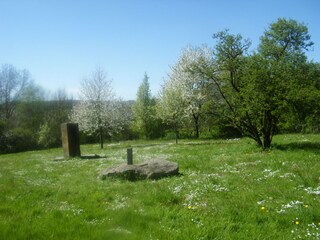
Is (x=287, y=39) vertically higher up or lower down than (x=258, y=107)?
higher up

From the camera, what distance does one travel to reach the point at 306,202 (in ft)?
26.4

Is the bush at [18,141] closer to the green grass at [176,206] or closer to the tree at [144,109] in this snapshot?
the tree at [144,109]

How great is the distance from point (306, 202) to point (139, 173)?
6.74 m

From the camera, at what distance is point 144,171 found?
508 inches

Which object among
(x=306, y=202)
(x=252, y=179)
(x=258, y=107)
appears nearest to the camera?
(x=306, y=202)

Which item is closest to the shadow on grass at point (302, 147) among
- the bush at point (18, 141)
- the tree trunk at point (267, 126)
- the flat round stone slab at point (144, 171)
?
the tree trunk at point (267, 126)

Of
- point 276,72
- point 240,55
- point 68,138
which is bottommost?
point 68,138

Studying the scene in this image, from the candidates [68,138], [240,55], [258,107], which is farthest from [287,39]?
[68,138]

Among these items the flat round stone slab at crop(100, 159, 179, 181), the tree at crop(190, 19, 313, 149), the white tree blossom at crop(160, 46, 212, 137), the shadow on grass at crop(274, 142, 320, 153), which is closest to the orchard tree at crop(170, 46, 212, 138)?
the white tree blossom at crop(160, 46, 212, 137)

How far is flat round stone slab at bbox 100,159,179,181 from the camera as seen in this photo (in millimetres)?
12781

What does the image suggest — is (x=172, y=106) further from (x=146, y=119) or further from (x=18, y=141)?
(x=18, y=141)

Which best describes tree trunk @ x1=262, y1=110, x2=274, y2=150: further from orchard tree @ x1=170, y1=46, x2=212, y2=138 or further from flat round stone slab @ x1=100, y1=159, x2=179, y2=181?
orchard tree @ x1=170, y1=46, x2=212, y2=138

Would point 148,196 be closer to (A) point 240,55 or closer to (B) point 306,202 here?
(B) point 306,202

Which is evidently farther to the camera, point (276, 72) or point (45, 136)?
point (45, 136)
